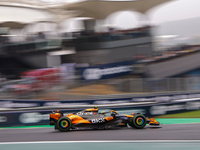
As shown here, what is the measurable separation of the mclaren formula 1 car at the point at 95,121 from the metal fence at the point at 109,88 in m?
4.87

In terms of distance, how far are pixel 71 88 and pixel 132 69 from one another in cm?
523

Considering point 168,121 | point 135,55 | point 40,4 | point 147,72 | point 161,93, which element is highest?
point 40,4

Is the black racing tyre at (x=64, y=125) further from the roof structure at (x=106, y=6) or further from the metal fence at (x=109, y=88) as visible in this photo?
the roof structure at (x=106, y=6)

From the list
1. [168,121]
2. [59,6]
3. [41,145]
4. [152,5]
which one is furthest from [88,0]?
[41,145]

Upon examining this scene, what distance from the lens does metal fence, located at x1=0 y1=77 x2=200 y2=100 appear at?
44.5ft

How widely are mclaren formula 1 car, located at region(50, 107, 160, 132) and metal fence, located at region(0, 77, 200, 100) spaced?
487 centimetres

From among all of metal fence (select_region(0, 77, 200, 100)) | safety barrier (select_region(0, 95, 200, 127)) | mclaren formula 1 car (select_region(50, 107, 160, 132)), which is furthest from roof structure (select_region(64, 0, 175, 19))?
mclaren formula 1 car (select_region(50, 107, 160, 132))

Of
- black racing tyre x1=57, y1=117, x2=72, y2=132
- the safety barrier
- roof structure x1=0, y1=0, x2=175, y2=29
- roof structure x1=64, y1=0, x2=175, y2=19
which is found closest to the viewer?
black racing tyre x1=57, y1=117, x2=72, y2=132

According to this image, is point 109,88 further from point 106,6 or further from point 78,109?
point 106,6

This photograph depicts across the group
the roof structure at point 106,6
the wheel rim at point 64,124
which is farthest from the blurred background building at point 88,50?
the wheel rim at point 64,124

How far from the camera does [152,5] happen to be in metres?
22.7

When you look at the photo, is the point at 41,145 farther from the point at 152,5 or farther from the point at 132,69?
the point at 152,5

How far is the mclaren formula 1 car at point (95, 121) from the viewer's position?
8.64 metres

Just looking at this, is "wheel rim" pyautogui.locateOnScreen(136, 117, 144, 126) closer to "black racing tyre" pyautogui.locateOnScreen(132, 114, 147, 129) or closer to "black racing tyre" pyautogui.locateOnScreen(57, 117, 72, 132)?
"black racing tyre" pyautogui.locateOnScreen(132, 114, 147, 129)
